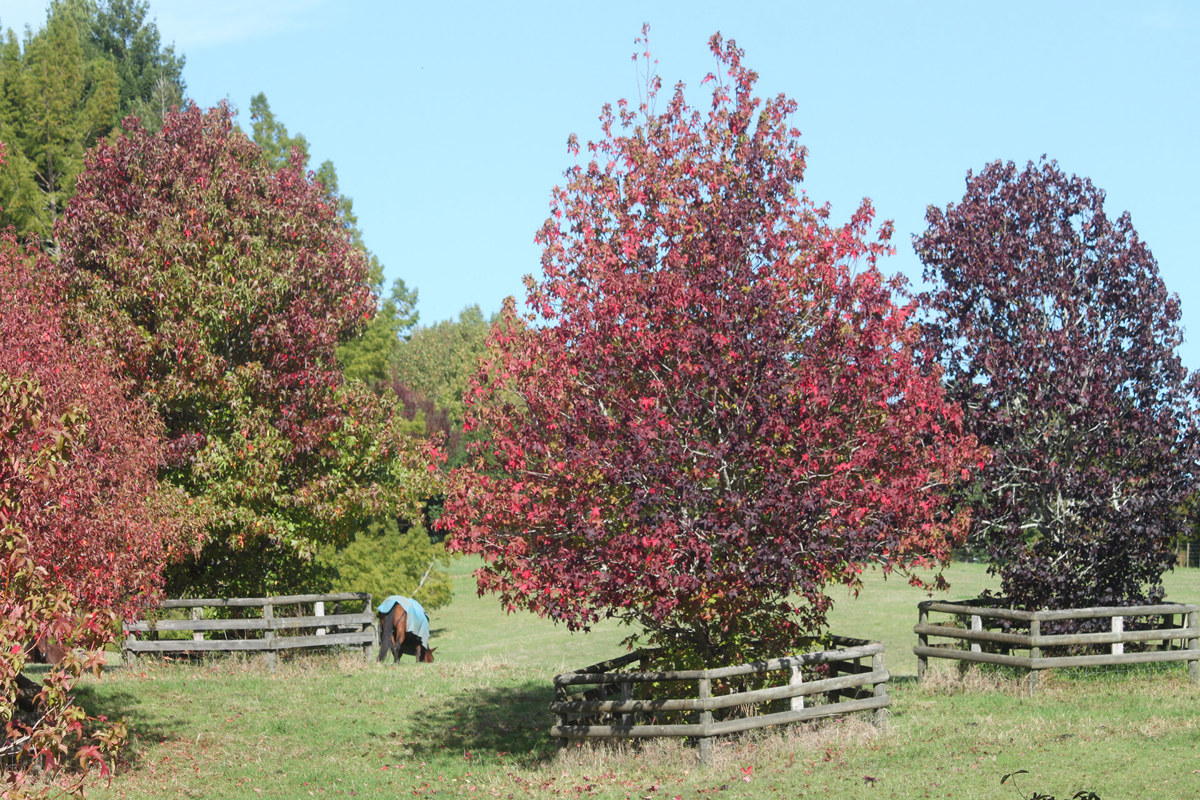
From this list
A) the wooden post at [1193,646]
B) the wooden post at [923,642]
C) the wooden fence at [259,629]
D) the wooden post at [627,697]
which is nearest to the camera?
the wooden post at [627,697]

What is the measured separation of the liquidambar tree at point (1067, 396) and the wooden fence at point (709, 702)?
4.33 m

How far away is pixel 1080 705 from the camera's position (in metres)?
14.6

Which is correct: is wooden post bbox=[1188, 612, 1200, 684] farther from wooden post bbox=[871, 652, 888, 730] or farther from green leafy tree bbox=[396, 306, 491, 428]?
green leafy tree bbox=[396, 306, 491, 428]

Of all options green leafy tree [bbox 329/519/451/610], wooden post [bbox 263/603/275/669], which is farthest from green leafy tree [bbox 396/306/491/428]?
wooden post [bbox 263/603/275/669]

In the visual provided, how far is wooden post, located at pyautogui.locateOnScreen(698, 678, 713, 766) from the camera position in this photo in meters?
12.6

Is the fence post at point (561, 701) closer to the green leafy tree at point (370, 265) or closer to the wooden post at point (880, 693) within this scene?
the wooden post at point (880, 693)

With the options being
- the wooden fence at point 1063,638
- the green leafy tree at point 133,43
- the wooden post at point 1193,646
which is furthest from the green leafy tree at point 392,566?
the green leafy tree at point 133,43

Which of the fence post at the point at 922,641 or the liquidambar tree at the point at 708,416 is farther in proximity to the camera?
the fence post at the point at 922,641

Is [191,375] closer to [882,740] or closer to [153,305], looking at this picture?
[153,305]

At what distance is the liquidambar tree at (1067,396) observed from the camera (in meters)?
16.8

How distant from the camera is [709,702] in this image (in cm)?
1271

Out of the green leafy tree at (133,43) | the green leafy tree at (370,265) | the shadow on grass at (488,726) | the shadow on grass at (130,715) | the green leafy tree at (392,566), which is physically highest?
the green leafy tree at (133,43)

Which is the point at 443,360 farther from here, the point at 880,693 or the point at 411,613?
the point at 880,693

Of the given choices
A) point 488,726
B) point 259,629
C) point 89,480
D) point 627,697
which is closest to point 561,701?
point 627,697
